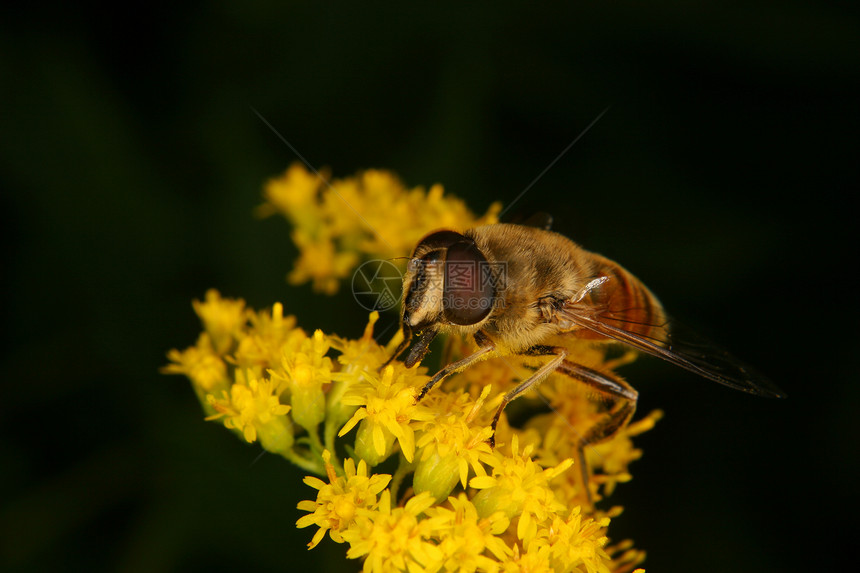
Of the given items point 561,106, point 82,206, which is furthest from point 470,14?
point 82,206

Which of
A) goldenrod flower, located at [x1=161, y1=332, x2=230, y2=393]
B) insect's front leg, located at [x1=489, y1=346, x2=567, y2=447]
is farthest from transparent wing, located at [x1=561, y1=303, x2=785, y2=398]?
goldenrod flower, located at [x1=161, y1=332, x2=230, y2=393]

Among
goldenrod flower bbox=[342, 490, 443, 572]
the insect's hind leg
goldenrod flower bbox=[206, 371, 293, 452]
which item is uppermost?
the insect's hind leg

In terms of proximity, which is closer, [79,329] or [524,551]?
[524,551]

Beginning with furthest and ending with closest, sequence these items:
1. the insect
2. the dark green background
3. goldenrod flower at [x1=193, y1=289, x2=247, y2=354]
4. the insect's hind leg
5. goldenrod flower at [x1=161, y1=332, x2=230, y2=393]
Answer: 1. the dark green background
2. goldenrod flower at [x1=193, y1=289, x2=247, y2=354]
3. goldenrod flower at [x1=161, y1=332, x2=230, y2=393]
4. the insect's hind leg
5. the insect

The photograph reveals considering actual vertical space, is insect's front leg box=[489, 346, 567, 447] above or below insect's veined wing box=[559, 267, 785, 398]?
below

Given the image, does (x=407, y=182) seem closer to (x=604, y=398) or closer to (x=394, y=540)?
(x=604, y=398)

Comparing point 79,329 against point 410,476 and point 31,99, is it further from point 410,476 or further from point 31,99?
point 410,476

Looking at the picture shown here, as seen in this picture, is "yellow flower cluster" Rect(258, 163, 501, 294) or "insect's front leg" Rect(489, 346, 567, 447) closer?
"insect's front leg" Rect(489, 346, 567, 447)

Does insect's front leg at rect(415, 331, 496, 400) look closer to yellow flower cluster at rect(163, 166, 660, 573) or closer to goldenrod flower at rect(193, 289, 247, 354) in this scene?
yellow flower cluster at rect(163, 166, 660, 573)
